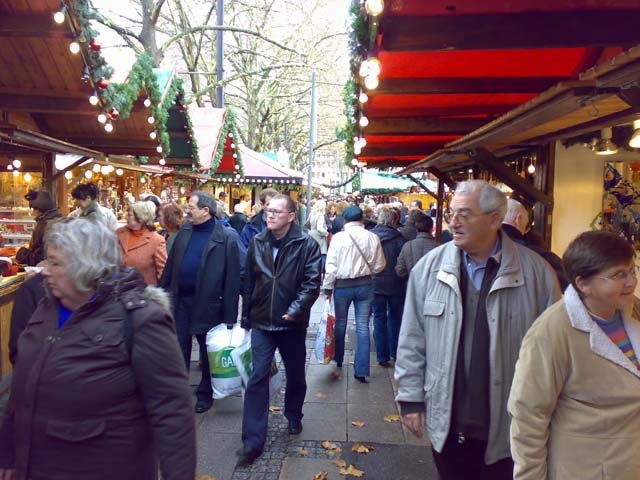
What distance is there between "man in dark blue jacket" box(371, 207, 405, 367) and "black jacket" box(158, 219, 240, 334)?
2499 millimetres

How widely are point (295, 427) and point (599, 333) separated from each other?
3.31 m

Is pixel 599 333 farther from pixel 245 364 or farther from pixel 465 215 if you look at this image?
pixel 245 364

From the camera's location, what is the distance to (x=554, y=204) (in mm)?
6926

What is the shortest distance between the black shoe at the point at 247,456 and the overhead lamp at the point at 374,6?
3.21m

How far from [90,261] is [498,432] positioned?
6.42 ft

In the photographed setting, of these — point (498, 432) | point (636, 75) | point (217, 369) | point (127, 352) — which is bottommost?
point (217, 369)

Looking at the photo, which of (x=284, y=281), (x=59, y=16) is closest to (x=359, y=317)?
(x=284, y=281)

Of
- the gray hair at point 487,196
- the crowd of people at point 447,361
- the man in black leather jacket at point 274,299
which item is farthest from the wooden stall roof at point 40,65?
the gray hair at point 487,196

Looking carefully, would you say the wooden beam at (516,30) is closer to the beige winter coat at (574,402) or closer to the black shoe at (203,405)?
the beige winter coat at (574,402)

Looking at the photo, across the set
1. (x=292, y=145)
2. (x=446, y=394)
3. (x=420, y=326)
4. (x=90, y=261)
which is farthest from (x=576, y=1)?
(x=292, y=145)

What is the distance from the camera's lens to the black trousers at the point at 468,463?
280 cm

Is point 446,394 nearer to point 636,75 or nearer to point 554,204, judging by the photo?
point 636,75

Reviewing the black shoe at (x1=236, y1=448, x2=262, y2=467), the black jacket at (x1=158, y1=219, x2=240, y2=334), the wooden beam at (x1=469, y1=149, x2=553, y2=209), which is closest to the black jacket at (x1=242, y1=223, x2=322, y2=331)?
the black jacket at (x1=158, y1=219, x2=240, y2=334)

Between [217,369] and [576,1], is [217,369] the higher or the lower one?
the lower one
